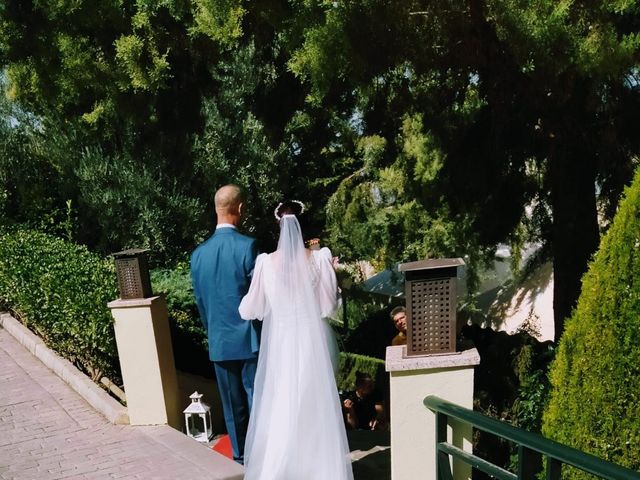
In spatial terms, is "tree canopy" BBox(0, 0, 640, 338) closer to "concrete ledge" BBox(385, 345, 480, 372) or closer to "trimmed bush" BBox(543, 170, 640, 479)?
"trimmed bush" BBox(543, 170, 640, 479)

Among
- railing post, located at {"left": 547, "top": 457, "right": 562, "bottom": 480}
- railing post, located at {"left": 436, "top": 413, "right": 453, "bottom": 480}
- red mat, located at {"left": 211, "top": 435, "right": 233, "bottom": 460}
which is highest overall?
railing post, located at {"left": 547, "top": 457, "right": 562, "bottom": 480}

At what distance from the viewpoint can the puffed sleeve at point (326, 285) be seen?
3809 mm

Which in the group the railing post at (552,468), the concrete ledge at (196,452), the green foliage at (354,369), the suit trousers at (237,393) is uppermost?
the railing post at (552,468)

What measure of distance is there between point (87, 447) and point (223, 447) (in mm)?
949

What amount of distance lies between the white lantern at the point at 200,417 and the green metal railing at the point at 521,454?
94.1 inches

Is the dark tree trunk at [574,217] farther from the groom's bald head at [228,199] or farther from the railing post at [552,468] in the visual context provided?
the railing post at [552,468]

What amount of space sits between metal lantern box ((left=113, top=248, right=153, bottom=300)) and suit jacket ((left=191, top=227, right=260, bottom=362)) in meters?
0.84

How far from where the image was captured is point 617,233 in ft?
8.95

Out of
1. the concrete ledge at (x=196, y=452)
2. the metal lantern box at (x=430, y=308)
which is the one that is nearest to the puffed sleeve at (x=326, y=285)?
the metal lantern box at (x=430, y=308)

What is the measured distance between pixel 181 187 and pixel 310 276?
25.2ft

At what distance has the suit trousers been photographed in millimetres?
4031

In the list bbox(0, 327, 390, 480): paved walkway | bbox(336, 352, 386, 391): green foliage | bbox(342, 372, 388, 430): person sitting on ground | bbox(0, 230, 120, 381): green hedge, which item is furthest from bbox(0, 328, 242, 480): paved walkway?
bbox(336, 352, 386, 391): green foliage

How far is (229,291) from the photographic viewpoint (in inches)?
153

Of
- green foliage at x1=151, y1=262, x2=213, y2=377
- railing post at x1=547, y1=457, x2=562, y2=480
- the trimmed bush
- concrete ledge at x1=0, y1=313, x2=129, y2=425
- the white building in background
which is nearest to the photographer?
railing post at x1=547, y1=457, x2=562, y2=480
